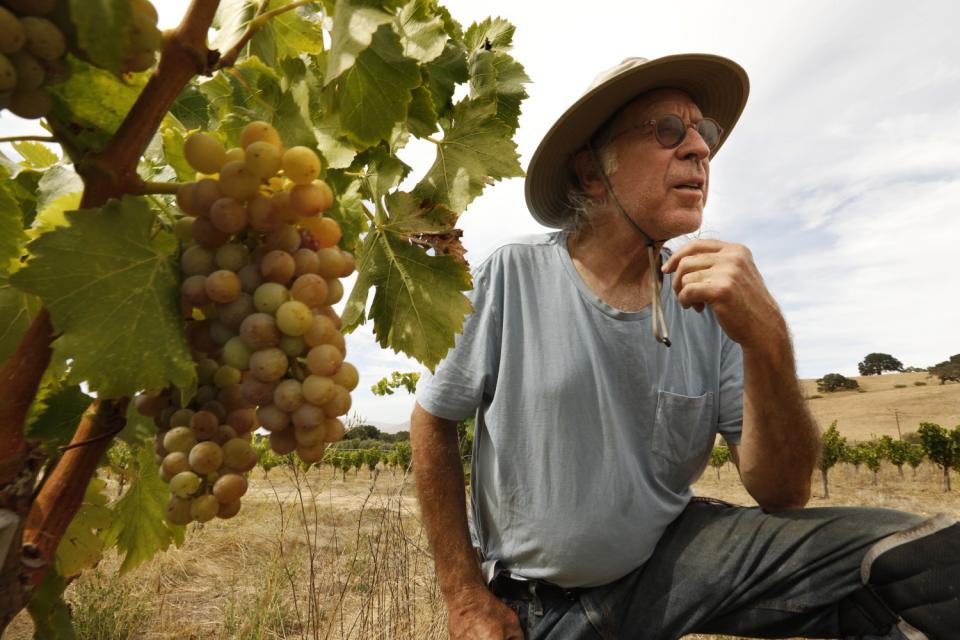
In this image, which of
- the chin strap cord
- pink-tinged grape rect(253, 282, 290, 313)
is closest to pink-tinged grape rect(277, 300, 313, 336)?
pink-tinged grape rect(253, 282, 290, 313)

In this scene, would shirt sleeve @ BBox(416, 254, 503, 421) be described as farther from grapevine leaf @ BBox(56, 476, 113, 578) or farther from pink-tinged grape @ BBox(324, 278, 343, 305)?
pink-tinged grape @ BBox(324, 278, 343, 305)

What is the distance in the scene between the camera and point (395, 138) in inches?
42.1

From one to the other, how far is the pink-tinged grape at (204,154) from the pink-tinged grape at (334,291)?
6.6 inches

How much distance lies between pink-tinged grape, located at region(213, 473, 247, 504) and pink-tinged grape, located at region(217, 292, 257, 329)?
157mm

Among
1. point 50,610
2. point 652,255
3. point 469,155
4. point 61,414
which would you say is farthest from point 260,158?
point 652,255

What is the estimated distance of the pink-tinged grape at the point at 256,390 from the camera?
64cm

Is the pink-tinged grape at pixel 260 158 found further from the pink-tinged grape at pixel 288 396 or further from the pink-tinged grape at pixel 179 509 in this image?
the pink-tinged grape at pixel 179 509

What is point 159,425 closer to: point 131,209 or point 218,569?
point 131,209

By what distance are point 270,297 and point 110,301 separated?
15cm

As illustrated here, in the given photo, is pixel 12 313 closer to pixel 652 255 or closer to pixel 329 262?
pixel 329 262

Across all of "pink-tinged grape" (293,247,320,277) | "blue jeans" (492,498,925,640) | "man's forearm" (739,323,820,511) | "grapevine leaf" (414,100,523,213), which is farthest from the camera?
"blue jeans" (492,498,925,640)

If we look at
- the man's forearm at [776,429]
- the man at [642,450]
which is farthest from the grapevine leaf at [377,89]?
the man's forearm at [776,429]

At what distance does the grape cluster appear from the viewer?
0.48m

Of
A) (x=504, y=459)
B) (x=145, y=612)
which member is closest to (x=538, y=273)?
(x=504, y=459)
